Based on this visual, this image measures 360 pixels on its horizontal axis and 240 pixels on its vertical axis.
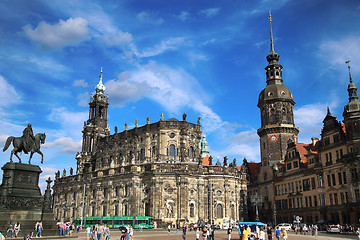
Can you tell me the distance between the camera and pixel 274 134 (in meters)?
69.0

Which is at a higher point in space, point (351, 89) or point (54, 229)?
point (351, 89)

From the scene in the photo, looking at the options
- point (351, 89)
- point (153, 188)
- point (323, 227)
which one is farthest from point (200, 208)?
point (351, 89)

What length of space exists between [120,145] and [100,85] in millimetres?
20926

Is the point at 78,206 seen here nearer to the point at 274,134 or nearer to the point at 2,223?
the point at 274,134

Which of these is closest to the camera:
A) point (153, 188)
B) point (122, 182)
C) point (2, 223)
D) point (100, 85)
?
point (2, 223)

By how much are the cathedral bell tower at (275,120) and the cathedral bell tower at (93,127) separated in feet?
119

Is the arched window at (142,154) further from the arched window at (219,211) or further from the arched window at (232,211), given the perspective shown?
the arched window at (232,211)

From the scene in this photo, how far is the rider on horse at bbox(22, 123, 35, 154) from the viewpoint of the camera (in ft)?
79.6

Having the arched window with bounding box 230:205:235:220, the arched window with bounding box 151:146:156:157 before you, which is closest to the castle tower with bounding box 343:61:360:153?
the arched window with bounding box 230:205:235:220

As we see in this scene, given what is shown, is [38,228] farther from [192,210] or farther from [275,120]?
[275,120]

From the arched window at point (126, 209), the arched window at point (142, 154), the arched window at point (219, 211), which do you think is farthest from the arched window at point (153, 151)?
the arched window at point (219, 211)

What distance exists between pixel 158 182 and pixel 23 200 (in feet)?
116

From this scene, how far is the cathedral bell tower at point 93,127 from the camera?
78562mm

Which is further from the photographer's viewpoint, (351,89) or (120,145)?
(120,145)
